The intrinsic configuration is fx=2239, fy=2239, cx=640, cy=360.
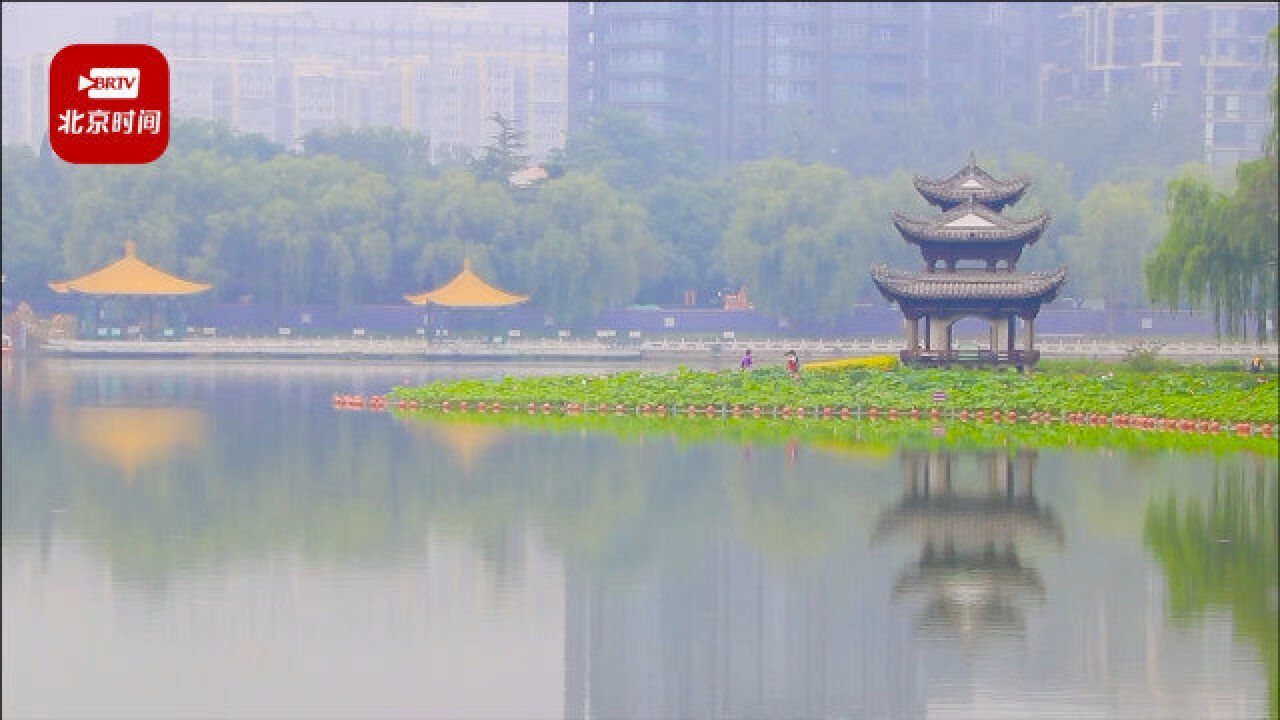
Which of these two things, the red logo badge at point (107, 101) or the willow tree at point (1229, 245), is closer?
the red logo badge at point (107, 101)

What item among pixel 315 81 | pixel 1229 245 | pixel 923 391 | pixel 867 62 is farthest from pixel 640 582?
pixel 315 81

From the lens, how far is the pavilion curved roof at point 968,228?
4853 cm

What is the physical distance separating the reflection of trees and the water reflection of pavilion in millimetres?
1333

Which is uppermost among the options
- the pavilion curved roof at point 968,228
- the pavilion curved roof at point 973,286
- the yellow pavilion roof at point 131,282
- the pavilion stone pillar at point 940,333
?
the pavilion curved roof at point 968,228

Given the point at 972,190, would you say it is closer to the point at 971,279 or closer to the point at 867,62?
the point at 971,279

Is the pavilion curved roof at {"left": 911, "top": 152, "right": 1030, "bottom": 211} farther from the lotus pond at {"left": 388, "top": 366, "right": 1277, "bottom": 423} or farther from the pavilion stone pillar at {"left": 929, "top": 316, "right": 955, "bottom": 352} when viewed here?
the lotus pond at {"left": 388, "top": 366, "right": 1277, "bottom": 423}

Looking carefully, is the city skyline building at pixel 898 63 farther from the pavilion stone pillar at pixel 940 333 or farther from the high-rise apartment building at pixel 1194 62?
the pavilion stone pillar at pixel 940 333

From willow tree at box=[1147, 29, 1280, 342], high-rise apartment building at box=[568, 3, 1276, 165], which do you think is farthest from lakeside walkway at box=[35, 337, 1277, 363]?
high-rise apartment building at box=[568, 3, 1276, 165]

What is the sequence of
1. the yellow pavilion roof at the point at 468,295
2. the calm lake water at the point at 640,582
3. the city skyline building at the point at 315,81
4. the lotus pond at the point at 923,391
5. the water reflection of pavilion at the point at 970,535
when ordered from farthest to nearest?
the city skyline building at the point at 315,81
the yellow pavilion roof at the point at 468,295
the lotus pond at the point at 923,391
the water reflection of pavilion at the point at 970,535
the calm lake water at the point at 640,582

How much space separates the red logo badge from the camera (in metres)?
27.0

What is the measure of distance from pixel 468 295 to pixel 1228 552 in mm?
56393

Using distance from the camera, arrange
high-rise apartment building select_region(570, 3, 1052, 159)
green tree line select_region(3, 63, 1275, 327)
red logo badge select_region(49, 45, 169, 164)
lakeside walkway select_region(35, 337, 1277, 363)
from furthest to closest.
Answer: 1. high-rise apartment building select_region(570, 3, 1052, 159)
2. green tree line select_region(3, 63, 1275, 327)
3. lakeside walkway select_region(35, 337, 1277, 363)
4. red logo badge select_region(49, 45, 169, 164)

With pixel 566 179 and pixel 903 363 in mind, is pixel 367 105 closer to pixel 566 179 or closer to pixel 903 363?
pixel 566 179

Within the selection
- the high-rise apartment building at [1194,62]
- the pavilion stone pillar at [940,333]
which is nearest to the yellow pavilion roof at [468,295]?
the pavilion stone pillar at [940,333]
